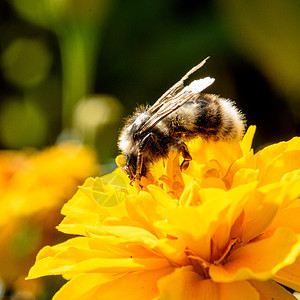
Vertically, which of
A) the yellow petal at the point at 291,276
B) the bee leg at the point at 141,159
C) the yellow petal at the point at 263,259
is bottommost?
the yellow petal at the point at 291,276

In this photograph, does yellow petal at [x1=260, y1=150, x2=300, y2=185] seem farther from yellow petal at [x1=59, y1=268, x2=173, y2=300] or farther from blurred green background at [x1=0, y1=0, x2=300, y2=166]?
blurred green background at [x1=0, y1=0, x2=300, y2=166]

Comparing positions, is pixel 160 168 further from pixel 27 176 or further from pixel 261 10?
pixel 261 10

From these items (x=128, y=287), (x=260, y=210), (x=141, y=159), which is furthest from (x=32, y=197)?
(x=260, y=210)

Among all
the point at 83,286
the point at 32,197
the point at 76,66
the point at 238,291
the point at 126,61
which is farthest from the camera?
the point at 126,61

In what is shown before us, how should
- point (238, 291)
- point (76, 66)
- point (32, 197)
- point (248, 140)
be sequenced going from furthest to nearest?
point (76, 66), point (32, 197), point (248, 140), point (238, 291)

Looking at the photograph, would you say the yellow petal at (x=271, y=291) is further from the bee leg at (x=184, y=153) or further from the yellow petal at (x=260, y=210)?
the bee leg at (x=184, y=153)

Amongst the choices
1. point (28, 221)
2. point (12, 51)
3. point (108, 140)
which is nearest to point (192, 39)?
point (108, 140)

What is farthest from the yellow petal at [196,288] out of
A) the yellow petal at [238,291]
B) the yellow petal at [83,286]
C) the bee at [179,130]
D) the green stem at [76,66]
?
the green stem at [76,66]

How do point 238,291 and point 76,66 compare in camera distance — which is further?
point 76,66

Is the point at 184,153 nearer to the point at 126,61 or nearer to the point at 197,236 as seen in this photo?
the point at 197,236
